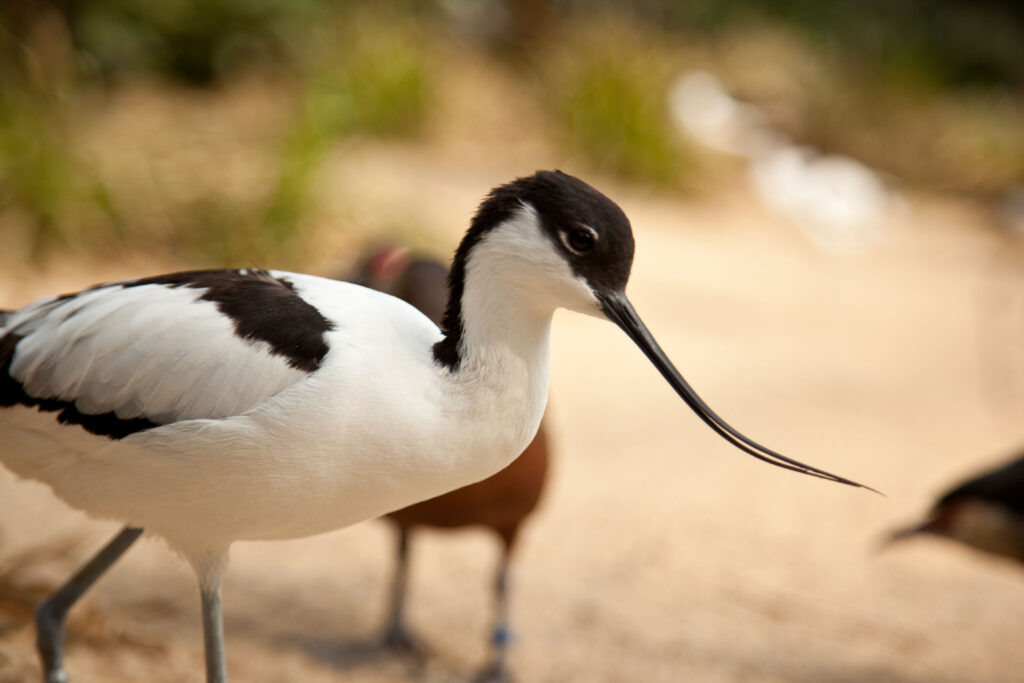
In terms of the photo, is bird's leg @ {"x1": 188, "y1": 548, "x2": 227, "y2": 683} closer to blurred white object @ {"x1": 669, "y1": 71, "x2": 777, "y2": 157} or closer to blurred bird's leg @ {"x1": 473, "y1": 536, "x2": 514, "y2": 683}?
blurred bird's leg @ {"x1": 473, "y1": 536, "x2": 514, "y2": 683}

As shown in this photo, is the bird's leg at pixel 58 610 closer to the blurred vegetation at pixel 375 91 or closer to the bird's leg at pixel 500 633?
the bird's leg at pixel 500 633

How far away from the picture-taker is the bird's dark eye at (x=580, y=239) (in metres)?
1.75

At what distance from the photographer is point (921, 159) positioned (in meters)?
10.9

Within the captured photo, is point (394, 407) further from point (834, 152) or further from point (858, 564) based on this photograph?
point (834, 152)

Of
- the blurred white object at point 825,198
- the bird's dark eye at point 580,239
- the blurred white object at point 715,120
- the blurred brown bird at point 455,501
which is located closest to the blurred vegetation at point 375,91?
the blurred white object at point 715,120

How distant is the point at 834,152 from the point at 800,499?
741 cm

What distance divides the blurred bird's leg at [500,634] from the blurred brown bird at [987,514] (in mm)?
1526

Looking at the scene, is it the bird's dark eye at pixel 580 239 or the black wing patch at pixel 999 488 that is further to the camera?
the black wing patch at pixel 999 488

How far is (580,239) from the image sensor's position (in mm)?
1756

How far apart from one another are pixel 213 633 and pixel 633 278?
17.3 ft

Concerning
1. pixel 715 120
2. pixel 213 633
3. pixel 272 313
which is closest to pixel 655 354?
pixel 272 313

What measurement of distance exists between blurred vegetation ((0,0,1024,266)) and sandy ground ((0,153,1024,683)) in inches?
20.6

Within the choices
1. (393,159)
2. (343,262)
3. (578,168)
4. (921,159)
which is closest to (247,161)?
(343,262)

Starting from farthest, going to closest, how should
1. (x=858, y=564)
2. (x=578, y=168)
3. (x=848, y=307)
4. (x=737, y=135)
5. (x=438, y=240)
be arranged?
(x=737, y=135) → (x=578, y=168) → (x=848, y=307) → (x=438, y=240) → (x=858, y=564)
